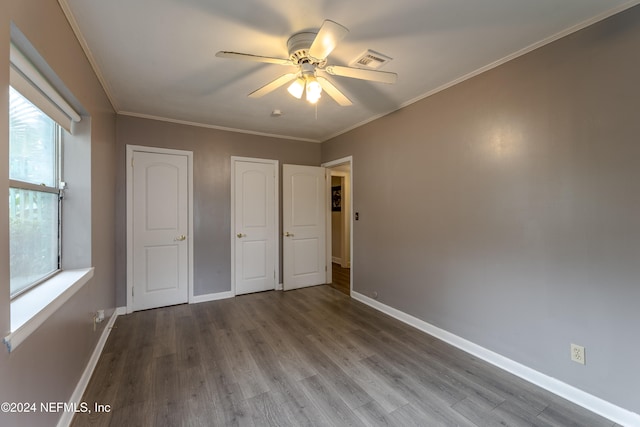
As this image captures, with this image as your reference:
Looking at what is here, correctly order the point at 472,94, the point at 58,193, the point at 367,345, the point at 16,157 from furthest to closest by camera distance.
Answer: the point at 367,345 < the point at 472,94 < the point at 58,193 < the point at 16,157

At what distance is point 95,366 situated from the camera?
2.13 m

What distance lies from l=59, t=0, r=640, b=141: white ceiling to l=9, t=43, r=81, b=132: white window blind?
49 cm

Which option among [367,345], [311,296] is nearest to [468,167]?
[367,345]

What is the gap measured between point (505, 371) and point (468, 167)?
67.3 inches

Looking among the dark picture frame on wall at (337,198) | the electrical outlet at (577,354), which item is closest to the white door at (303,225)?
the dark picture frame on wall at (337,198)

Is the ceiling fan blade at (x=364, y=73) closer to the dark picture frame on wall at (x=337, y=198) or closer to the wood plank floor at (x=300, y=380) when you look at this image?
the wood plank floor at (x=300, y=380)

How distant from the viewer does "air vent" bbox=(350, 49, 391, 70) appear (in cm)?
203

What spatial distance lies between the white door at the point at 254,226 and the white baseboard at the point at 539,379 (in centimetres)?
217

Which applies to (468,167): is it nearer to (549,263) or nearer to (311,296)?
(549,263)

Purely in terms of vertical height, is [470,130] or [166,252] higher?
[470,130]

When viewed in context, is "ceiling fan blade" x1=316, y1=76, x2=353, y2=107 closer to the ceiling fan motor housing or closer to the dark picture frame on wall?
the ceiling fan motor housing

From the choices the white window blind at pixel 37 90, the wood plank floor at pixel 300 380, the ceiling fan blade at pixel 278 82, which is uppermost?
the ceiling fan blade at pixel 278 82

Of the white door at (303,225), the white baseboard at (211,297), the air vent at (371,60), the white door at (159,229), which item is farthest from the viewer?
the white door at (303,225)

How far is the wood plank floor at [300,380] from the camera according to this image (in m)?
1.66
